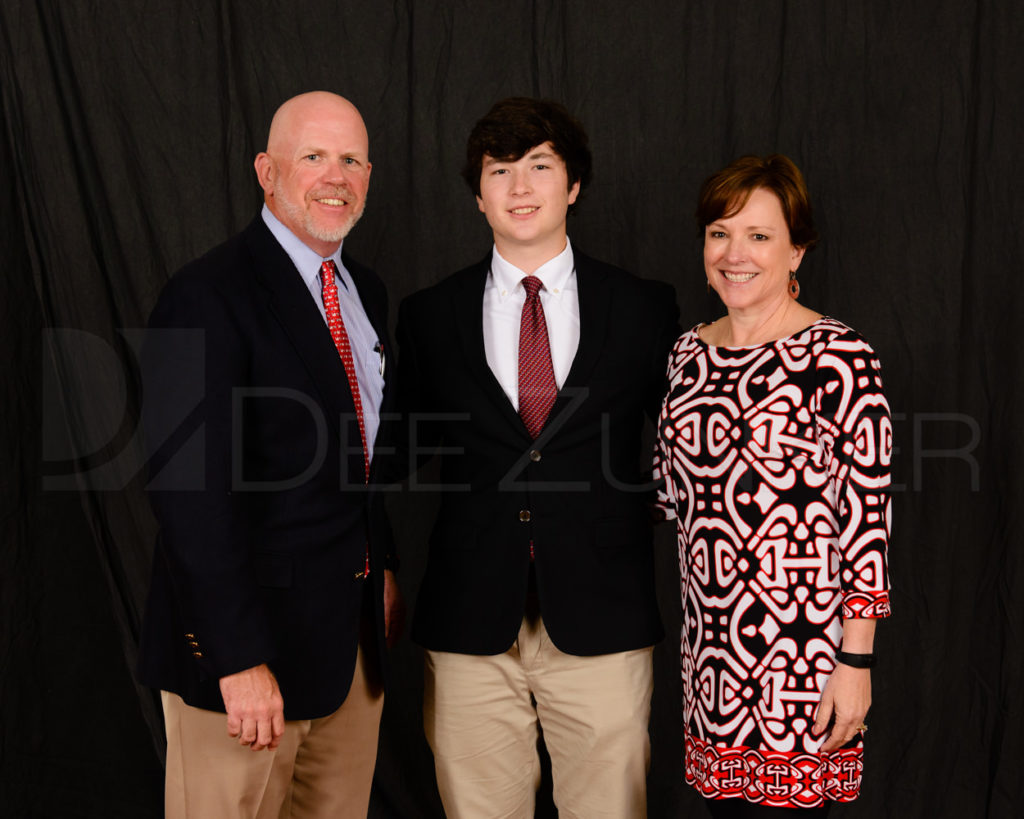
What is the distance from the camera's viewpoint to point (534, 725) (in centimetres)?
222

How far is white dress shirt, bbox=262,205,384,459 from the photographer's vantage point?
197 centimetres

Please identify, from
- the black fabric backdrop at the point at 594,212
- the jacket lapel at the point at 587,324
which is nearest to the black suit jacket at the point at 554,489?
the jacket lapel at the point at 587,324

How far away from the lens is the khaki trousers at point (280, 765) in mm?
1850

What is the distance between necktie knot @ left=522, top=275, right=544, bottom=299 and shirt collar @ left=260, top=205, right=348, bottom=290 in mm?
438

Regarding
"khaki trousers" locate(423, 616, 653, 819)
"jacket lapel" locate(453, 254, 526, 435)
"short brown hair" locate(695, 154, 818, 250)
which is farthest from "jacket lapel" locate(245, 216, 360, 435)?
"short brown hair" locate(695, 154, 818, 250)

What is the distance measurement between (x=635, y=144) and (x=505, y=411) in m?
1.08

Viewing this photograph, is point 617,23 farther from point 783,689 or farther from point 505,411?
point 783,689

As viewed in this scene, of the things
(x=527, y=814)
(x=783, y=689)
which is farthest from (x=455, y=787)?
(x=783, y=689)

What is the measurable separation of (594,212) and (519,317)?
0.76 metres

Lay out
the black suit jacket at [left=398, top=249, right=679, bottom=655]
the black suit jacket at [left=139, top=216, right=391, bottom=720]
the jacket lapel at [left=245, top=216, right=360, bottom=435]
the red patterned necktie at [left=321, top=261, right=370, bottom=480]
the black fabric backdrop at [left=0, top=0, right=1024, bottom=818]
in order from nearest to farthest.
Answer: the black suit jacket at [left=139, top=216, right=391, bottom=720], the jacket lapel at [left=245, top=216, right=360, bottom=435], the red patterned necktie at [left=321, top=261, right=370, bottom=480], the black suit jacket at [left=398, top=249, right=679, bottom=655], the black fabric backdrop at [left=0, top=0, right=1024, bottom=818]

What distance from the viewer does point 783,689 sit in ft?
6.03

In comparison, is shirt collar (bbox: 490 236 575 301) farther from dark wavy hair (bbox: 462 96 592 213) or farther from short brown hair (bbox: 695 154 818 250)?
short brown hair (bbox: 695 154 818 250)

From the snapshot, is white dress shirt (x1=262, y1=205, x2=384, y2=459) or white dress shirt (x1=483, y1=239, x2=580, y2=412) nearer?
white dress shirt (x1=262, y1=205, x2=384, y2=459)

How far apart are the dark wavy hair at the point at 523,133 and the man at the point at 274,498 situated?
25cm
